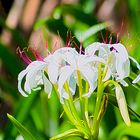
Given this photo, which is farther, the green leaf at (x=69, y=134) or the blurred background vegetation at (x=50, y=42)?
the blurred background vegetation at (x=50, y=42)

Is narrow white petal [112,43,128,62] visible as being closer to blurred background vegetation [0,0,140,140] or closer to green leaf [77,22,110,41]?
blurred background vegetation [0,0,140,140]

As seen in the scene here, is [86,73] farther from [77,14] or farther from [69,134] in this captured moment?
[77,14]

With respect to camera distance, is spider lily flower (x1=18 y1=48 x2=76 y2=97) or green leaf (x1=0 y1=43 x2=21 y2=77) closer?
spider lily flower (x1=18 y1=48 x2=76 y2=97)

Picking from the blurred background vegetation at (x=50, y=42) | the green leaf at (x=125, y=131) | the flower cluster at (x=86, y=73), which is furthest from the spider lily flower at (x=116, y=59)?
the green leaf at (x=125, y=131)

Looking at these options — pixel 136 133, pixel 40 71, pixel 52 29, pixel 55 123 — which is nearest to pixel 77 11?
pixel 52 29

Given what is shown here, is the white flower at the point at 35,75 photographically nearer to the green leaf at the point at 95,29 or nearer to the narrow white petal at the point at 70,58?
the narrow white petal at the point at 70,58

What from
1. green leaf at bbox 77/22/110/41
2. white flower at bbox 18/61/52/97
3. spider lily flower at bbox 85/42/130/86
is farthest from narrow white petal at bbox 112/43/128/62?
green leaf at bbox 77/22/110/41

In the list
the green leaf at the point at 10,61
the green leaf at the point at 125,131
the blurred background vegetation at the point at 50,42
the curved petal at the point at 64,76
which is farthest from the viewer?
the green leaf at the point at 10,61
